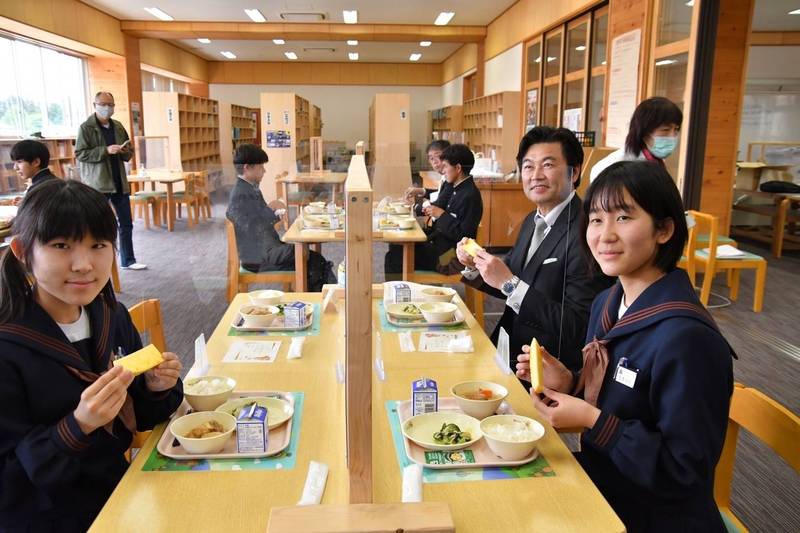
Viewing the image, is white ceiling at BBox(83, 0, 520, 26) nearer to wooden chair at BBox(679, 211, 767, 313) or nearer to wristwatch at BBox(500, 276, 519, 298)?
wooden chair at BBox(679, 211, 767, 313)

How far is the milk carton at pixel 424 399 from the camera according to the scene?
1.37 meters

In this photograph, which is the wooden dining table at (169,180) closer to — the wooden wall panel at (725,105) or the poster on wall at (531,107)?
the poster on wall at (531,107)

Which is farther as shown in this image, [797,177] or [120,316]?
[797,177]

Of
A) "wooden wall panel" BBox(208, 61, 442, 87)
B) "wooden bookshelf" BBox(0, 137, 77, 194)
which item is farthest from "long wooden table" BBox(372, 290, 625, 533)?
"wooden wall panel" BBox(208, 61, 442, 87)

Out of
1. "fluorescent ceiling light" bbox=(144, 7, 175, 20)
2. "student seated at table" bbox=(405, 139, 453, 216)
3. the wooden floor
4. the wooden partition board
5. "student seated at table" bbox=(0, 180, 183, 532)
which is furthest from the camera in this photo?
"fluorescent ceiling light" bbox=(144, 7, 175, 20)

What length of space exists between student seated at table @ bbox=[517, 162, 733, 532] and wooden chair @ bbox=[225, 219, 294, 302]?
2596 millimetres

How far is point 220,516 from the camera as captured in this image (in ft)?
3.38

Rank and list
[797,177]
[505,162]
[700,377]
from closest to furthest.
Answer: [700,377] < [797,177] < [505,162]

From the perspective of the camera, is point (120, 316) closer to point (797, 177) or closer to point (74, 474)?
point (74, 474)

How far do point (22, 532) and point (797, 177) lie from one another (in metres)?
9.44

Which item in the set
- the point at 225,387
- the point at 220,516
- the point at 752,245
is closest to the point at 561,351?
the point at 225,387

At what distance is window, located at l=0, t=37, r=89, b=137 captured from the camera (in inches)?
320

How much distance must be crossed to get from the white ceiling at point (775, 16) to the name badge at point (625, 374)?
303 inches

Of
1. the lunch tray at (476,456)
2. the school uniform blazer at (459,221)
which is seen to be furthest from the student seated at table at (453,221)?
the lunch tray at (476,456)
